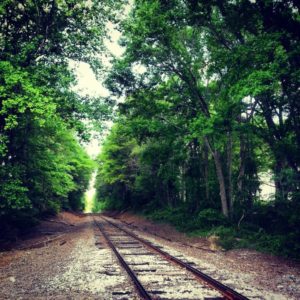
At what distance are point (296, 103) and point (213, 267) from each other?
29.4ft

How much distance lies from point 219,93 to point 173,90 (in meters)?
3.09

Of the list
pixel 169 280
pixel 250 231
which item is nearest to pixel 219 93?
pixel 250 231

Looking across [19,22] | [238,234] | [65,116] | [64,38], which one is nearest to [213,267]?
[238,234]

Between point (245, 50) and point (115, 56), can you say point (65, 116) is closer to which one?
point (115, 56)

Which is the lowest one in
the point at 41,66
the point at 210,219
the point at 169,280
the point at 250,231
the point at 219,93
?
the point at 169,280

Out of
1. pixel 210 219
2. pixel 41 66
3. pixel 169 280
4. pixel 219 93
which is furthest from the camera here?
pixel 219 93

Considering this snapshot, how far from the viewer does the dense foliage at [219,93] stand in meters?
11.4

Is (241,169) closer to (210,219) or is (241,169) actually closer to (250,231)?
(210,219)

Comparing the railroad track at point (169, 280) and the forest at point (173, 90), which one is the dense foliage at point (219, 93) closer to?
the forest at point (173, 90)

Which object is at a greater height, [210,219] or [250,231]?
[210,219]

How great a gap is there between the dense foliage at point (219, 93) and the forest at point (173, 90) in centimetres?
7

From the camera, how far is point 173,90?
19.6 meters

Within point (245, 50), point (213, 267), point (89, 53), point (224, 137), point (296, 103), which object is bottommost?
point (213, 267)

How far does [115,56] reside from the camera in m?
18.1
